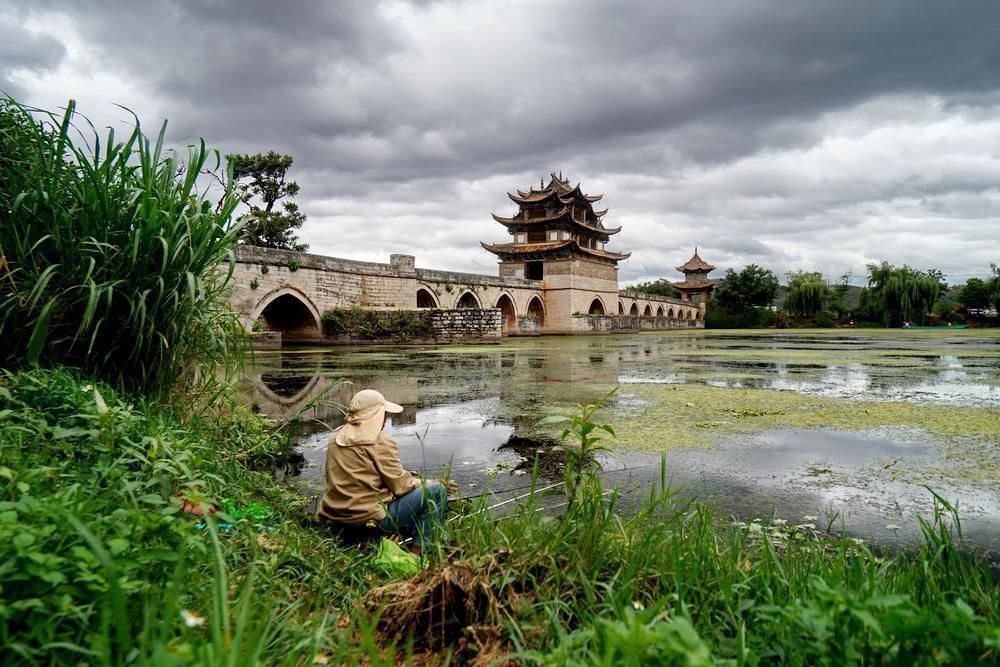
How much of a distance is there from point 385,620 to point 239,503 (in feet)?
3.63

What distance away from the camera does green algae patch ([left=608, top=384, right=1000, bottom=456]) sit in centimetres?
395

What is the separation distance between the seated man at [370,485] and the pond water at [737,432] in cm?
16

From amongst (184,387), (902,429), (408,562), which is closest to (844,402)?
(902,429)

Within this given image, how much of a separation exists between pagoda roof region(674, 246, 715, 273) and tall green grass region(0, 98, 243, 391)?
5579 centimetres

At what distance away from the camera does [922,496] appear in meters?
2.64

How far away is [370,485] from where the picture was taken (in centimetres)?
226

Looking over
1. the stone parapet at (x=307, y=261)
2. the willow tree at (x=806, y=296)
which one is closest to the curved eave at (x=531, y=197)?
the stone parapet at (x=307, y=261)

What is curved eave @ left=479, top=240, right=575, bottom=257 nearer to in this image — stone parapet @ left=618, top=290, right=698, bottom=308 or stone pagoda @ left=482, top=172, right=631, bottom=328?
stone pagoda @ left=482, top=172, right=631, bottom=328

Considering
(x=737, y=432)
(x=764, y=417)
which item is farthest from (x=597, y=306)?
(x=737, y=432)

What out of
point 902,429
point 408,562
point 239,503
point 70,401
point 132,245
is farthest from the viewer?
point 902,429

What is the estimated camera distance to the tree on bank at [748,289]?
147 feet

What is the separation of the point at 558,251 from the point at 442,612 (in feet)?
105

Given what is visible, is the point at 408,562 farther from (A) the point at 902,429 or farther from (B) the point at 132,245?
(A) the point at 902,429

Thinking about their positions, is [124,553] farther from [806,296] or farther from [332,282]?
[806,296]
